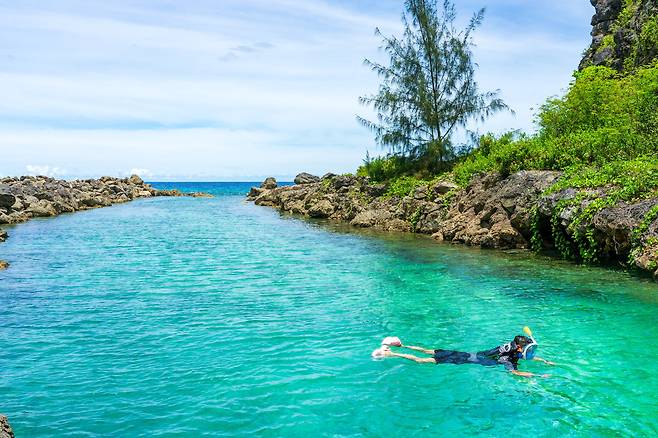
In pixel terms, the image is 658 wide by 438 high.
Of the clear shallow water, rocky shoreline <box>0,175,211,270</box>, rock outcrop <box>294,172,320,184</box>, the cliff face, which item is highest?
the cliff face

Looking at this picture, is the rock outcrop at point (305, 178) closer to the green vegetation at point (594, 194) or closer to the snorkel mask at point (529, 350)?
the green vegetation at point (594, 194)

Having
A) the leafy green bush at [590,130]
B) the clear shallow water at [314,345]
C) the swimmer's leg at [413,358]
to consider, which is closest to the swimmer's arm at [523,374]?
the clear shallow water at [314,345]

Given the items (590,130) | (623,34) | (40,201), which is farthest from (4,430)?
(40,201)

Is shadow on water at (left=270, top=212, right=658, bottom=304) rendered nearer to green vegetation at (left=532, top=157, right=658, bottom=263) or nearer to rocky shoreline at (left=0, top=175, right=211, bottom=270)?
green vegetation at (left=532, top=157, right=658, bottom=263)

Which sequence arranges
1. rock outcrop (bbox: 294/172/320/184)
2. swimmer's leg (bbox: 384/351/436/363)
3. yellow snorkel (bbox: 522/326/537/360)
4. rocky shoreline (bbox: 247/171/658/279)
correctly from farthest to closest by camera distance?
1. rock outcrop (bbox: 294/172/320/184)
2. rocky shoreline (bbox: 247/171/658/279)
3. swimmer's leg (bbox: 384/351/436/363)
4. yellow snorkel (bbox: 522/326/537/360)

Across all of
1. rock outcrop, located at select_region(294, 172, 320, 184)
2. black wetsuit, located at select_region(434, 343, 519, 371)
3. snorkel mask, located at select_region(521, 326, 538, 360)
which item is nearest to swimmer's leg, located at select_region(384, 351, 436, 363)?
black wetsuit, located at select_region(434, 343, 519, 371)

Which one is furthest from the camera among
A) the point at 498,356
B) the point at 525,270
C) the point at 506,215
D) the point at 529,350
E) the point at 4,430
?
the point at 506,215

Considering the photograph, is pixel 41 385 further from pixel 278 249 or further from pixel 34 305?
pixel 278 249

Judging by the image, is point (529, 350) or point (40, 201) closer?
point (529, 350)

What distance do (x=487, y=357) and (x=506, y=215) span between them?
48.9 ft

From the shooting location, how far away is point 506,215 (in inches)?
925

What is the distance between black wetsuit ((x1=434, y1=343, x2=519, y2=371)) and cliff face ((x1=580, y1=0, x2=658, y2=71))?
1132 inches

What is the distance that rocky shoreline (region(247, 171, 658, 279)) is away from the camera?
16844 mm

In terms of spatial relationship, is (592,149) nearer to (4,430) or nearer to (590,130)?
(590,130)
